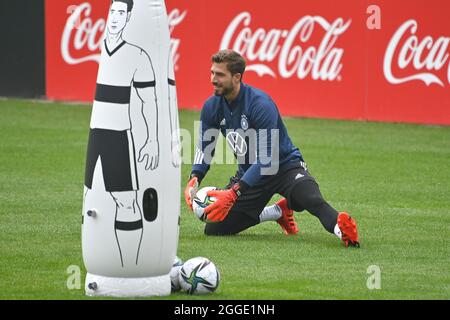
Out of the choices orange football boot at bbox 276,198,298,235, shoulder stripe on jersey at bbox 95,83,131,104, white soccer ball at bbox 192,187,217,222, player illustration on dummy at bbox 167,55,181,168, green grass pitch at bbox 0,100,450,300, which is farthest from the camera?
orange football boot at bbox 276,198,298,235

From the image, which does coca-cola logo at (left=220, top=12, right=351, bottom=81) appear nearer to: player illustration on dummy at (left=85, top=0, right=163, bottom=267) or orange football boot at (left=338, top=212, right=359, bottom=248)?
orange football boot at (left=338, top=212, right=359, bottom=248)

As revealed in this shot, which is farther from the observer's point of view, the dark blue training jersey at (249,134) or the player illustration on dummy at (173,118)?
the dark blue training jersey at (249,134)

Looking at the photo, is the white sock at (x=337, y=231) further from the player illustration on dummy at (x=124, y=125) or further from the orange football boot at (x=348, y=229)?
the player illustration on dummy at (x=124, y=125)

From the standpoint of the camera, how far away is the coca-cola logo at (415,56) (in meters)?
18.8

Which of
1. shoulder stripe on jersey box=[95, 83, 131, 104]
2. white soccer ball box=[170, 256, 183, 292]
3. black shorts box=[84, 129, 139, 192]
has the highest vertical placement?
shoulder stripe on jersey box=[95, 83, 131, 104]

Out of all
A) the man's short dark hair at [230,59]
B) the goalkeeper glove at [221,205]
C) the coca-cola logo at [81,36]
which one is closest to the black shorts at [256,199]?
the goalkeeper glove at [221,205]

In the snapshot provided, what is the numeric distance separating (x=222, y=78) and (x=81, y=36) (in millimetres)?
13484

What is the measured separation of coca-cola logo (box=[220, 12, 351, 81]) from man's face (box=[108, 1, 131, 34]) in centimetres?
1288

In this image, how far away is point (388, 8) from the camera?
1939 centimetres

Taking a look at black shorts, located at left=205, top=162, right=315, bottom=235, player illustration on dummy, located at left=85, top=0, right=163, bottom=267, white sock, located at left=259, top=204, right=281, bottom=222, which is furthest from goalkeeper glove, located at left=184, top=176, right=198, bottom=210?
player illustration on dummy, located at left=85, top=0, right=163, bottom=267

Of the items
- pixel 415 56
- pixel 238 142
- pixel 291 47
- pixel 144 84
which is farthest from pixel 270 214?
pixel 291 47

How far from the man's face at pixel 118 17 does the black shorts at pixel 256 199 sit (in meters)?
3.06

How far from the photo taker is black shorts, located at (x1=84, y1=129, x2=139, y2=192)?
284 inches

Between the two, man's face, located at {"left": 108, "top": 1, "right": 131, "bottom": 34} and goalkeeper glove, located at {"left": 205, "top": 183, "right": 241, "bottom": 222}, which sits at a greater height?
man's face, located at {"left": 108, "top": 1, "right": 131, "bottom": 34}
